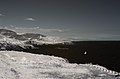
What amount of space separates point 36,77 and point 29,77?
168 centimetres

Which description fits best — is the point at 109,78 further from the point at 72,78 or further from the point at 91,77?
the point at 72,78

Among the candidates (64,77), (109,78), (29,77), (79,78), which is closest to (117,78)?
(109,78)

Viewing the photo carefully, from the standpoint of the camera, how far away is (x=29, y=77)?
44406 millimetres

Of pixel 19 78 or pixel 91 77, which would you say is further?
pixel 91 77

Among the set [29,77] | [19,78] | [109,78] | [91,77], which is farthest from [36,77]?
[109,78]

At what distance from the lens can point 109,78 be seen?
47188 millimetres

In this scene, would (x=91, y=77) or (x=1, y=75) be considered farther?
(x=91, y=77)

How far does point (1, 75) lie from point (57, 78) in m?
12.5

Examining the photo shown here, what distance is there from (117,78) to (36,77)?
19.5 metres

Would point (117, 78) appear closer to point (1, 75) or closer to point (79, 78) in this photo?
point (79, 78)

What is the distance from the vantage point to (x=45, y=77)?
1799 inches

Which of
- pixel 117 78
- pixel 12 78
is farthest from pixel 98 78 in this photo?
pixel 12 78

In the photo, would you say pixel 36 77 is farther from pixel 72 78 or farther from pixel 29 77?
pixel 72 78

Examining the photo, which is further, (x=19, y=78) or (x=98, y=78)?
(x=98, y=78)
